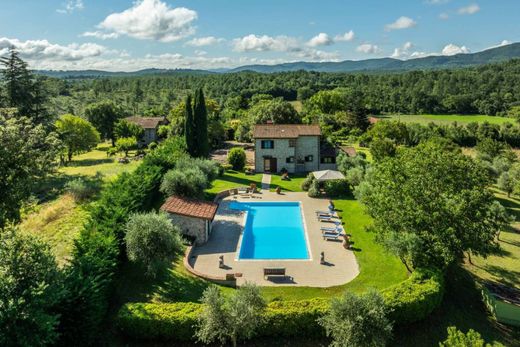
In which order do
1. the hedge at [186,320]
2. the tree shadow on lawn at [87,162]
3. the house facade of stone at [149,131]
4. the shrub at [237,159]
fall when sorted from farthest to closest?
1. the house facade of stone at [149,131]
2. the tree shadow on lawn at [87,162]
3. the shrub at [237,159]
4. the hedge at [186,320]

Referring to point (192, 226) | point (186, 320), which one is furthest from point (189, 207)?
point (186, 320)

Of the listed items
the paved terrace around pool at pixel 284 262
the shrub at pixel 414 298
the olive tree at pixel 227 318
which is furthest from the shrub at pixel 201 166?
the shrub at pixel 414 298

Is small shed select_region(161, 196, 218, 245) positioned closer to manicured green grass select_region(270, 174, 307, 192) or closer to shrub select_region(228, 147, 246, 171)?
manicured green grass select_region(270, 174, 307, 192)

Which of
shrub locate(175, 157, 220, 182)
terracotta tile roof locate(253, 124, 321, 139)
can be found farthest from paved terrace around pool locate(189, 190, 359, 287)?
terracotta tile roof locate(253, 124, 321, 139)

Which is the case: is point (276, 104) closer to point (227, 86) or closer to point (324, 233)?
point (324, 233)

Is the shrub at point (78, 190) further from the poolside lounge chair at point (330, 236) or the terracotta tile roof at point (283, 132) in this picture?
the terracotta tile roof at point (283, 132)

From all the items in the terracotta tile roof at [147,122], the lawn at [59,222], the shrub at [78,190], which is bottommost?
the lawn at [59,222]
